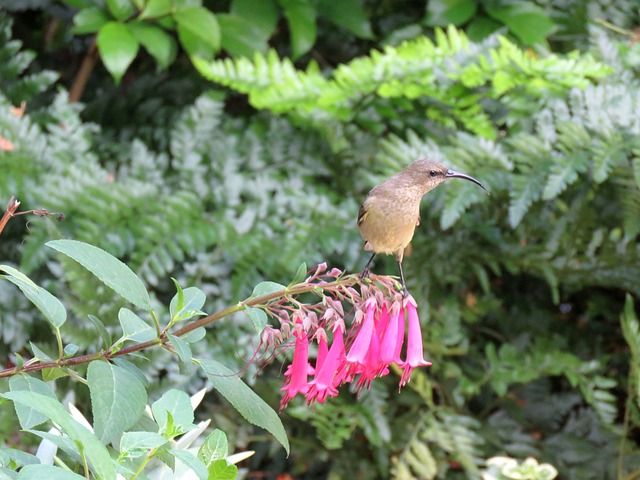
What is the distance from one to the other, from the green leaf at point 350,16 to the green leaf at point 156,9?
21.9 inches

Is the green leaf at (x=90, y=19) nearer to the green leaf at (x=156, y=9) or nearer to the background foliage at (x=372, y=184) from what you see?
the background foliage at (x=372, y=184)

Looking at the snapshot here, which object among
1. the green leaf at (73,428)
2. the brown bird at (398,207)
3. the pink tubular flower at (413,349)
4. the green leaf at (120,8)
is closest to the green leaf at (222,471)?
the green leaf at (73,428)

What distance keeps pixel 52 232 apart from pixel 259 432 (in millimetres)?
814

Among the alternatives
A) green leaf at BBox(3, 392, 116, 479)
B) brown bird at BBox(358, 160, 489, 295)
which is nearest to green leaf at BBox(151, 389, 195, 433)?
green leaf at BBox(3, 392, 116, 479)

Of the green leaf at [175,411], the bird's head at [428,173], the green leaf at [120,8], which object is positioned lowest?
the green leaf at [120,8]

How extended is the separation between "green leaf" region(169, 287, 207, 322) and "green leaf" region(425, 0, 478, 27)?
1995 millimetres

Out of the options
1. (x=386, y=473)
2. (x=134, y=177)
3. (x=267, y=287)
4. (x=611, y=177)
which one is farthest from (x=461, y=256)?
(x=267, y=287)

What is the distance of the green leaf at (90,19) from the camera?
2381 mm

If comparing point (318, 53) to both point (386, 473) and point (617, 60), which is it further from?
point (386, 473)

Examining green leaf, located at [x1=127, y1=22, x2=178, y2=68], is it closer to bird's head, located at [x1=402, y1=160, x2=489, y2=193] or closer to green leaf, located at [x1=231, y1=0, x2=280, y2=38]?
green leaf, located at [x1=231, y1=0, x2=280, y2=38]

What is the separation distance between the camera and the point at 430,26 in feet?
9.32

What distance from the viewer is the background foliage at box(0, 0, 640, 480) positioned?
7.16ft

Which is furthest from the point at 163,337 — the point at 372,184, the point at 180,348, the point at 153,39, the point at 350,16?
the point at 350,16

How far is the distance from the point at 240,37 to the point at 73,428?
213cm
